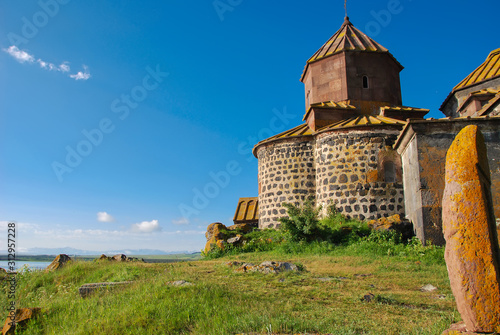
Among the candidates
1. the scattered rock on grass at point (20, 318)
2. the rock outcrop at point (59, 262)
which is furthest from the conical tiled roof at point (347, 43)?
the scattered rock on grass at point (20, 318)

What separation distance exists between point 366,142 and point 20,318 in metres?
10.3

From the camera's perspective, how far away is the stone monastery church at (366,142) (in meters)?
9.80

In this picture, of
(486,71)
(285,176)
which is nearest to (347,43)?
(486,71)

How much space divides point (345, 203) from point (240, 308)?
8470 millimetres

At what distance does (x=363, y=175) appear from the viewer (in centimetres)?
1218

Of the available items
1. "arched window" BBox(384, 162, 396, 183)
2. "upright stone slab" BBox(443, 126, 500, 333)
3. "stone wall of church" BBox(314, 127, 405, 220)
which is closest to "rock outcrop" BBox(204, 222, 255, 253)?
"stone wall of church" BBox(314, 127, 405, 220)

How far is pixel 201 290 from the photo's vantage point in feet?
16.8

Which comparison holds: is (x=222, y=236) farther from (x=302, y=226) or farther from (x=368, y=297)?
(x=368, y=297)

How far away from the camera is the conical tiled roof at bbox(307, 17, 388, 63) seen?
15500 millimetres

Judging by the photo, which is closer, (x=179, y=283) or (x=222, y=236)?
(x=179, y=283)

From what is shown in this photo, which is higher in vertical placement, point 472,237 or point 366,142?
point 366,142

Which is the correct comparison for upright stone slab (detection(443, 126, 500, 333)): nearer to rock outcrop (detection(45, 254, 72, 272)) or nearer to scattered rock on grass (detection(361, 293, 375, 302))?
scattered rock on grass (detection(361, 293, 375, 302))

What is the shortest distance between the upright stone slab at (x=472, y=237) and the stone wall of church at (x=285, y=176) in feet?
33.0

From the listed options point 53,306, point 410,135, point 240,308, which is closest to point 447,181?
point 240,308
